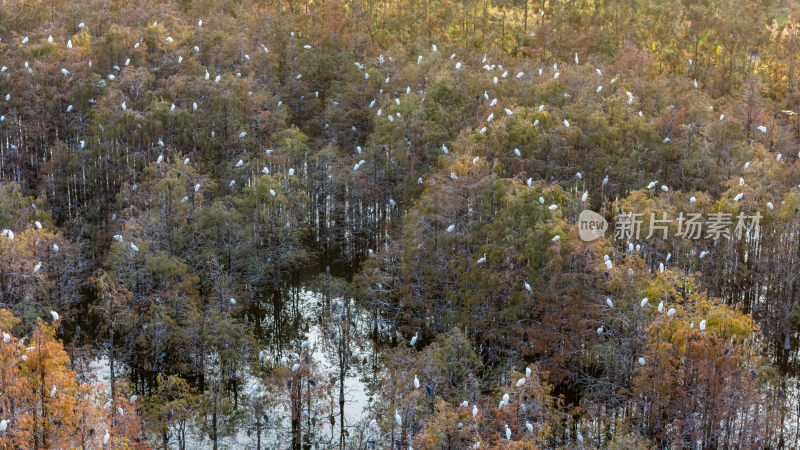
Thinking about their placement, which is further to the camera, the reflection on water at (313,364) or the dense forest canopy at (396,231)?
the reflection on water at (313,364)

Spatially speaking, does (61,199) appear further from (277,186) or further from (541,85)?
(541,85)

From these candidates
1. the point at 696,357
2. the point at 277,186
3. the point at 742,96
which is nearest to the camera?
the point at 696,357

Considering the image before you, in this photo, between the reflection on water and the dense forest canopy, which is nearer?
the dense forest canopy

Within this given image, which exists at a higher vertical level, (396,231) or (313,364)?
(313,364)

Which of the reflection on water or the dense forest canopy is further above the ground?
the dense forest canopy

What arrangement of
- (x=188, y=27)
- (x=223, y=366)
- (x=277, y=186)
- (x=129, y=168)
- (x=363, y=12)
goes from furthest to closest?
(x=363, y=12)
(x=188, y=27)
(x=129, y=168)
(x=277, y=186)
(x=223, y=366)

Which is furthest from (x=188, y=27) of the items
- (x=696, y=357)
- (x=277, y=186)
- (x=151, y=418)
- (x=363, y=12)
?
(x=696, y=357)

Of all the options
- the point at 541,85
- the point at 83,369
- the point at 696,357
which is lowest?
the point at 83,369

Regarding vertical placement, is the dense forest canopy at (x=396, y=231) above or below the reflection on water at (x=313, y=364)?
above
